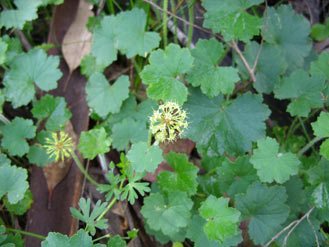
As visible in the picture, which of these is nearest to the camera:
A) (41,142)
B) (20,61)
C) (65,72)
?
(41,142)

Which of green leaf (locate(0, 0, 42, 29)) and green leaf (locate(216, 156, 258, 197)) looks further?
green leaf (locate(0, 0, 42, 29))

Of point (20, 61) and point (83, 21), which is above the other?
point (83, 21)

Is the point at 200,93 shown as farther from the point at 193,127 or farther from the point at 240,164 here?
the point at 240,164

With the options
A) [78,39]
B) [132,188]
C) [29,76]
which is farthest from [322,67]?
[29,76]

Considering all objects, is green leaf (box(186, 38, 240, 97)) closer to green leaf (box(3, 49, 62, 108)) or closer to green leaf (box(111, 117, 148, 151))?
green leaf (box(111, 117, 148, 151))

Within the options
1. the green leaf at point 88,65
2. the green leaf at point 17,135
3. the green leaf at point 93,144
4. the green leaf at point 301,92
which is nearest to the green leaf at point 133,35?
the green leaf at point 88,65

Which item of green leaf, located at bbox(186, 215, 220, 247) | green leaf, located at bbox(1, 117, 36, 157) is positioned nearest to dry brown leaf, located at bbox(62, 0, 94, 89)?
green leaf, located at bbox(1, 117, 36, 157)

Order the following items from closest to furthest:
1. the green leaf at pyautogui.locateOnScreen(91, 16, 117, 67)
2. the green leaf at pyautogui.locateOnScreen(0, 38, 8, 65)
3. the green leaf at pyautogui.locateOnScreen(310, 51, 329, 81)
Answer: the green leaf at pyautogui.locateOnScreen(310, 51, 329, 81)
the green leaf at pyautogui.locateOnScreen(0, 38, 8, 65)
the green leaf at pyautogui.locateOnScreen(91, 16, 117, 67)

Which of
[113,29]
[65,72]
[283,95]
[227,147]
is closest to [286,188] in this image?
[227,147]
